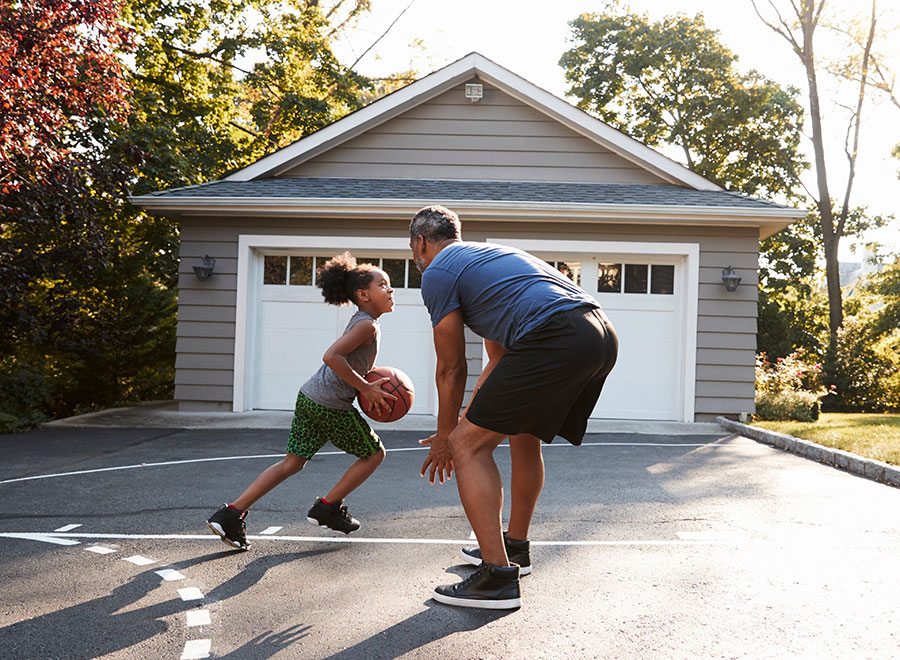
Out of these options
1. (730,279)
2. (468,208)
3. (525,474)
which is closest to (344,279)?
(525,474)

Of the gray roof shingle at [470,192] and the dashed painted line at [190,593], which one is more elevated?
the gray roof shingle at [470,192]

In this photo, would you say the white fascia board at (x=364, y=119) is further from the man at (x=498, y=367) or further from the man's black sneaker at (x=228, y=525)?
the man at (x=498, y=367)

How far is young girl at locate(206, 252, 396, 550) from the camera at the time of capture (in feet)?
13.3

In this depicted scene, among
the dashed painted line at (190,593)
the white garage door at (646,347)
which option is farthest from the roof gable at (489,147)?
the dashed painted line at (190,593)

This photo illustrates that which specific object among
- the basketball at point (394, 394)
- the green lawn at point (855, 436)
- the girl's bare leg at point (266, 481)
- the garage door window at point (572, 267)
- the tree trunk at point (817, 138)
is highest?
the tree trunk at point (817, 138)

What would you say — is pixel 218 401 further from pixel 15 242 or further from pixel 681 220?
pixel 681 220

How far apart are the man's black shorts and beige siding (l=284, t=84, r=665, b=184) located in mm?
9514

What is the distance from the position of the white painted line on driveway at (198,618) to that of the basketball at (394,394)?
50.4 inches

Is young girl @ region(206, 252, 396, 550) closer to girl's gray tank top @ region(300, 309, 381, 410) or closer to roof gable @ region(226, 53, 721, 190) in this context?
girl's gray tank top @ region(300, 309, 381, 410)

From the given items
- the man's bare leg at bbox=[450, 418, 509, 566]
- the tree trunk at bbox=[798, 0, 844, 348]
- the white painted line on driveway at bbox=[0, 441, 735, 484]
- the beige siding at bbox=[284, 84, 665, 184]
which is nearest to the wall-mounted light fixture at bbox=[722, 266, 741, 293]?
the beige siding at bbox=[284, 84, 665, 184]

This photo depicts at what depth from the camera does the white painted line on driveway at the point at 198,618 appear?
2.99 m

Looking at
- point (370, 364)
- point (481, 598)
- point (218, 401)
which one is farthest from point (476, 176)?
point (481, 598)

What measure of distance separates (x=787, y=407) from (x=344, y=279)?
944cm

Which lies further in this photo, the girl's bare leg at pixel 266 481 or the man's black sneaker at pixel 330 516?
the man's black sneaker at pixel 330 516
